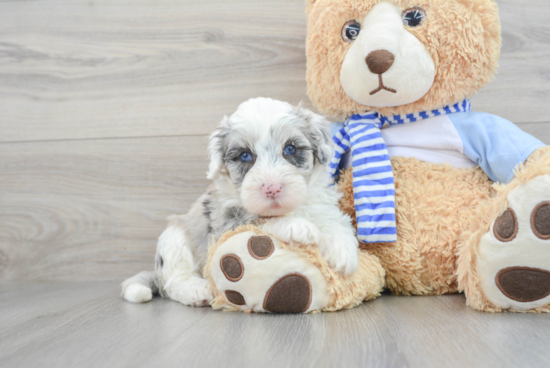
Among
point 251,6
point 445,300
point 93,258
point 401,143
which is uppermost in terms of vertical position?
point 251,6

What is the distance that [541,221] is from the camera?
1150 mm

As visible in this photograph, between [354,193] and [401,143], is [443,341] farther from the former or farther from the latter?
[401,143]

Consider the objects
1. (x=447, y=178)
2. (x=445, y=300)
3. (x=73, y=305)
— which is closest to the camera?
(x=445, y=300)

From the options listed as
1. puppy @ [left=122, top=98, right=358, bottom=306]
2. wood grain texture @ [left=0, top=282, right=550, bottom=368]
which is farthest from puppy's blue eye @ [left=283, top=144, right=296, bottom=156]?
wood grain texture @ [left=0, top=282, right=550, bottom=368]

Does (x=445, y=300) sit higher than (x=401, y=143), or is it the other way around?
(x=401, y=143)

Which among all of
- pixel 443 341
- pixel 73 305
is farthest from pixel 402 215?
pixel 73 305

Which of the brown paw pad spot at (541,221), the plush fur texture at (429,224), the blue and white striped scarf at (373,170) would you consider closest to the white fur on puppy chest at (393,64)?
the blue and white striped scarf at (373,170)

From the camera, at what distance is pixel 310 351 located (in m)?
1.00

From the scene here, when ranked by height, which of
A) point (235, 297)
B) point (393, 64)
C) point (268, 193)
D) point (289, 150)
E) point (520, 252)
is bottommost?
point (235, 297)

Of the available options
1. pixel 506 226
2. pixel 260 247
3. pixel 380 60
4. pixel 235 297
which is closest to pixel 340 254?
pixel 260 247

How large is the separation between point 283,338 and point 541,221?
72 centimetres

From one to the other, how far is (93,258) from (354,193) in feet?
4.71

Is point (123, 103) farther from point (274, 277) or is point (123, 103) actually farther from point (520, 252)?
point (520, 252)

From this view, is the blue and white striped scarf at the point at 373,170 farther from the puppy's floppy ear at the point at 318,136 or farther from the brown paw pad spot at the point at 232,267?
the brown paw pad spot at the point at 232,267
